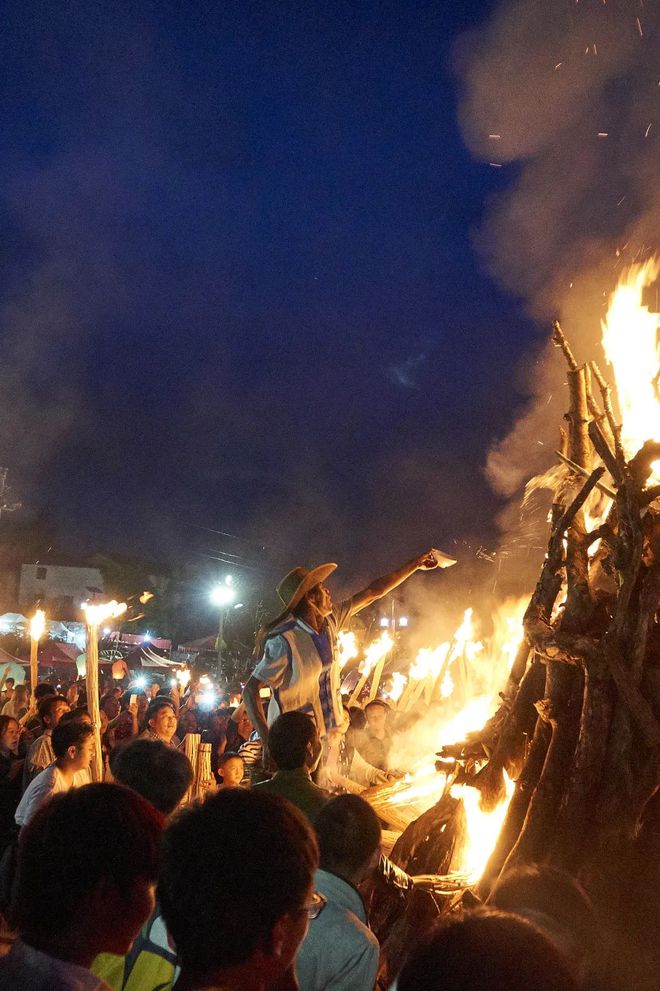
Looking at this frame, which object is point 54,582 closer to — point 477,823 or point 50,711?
point 50,711

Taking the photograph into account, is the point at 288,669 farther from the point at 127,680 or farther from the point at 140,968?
the point at 127,680

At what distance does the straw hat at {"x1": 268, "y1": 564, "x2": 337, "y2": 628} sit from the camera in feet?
20.0

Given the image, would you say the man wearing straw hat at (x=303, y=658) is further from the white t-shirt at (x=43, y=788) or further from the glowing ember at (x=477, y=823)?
the white t-shirt at (x=43, y=788)

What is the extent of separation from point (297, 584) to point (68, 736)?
7.36 ft

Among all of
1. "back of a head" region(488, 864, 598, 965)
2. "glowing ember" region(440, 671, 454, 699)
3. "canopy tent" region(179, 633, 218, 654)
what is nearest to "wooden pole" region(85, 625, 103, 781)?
"back of a head" region(488, 864, 598, 965)

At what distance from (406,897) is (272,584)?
144ft

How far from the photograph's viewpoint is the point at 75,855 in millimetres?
1945

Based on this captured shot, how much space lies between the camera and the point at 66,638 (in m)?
40.0

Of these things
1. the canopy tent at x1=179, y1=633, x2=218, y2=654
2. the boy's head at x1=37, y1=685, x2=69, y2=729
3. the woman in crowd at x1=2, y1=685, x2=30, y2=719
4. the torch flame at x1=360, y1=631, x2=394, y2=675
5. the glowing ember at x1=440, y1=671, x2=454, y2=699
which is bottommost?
the boy's head at x1=37, y1=685, x2=69, y2=729

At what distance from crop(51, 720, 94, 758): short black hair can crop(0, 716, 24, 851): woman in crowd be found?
204 cm

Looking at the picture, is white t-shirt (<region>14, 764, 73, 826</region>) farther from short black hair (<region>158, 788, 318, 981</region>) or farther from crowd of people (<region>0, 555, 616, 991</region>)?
short black hair (<region>158, 788, 318, 981</region>)

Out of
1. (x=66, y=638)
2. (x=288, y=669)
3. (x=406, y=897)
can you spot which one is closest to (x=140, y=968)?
(x=406, y=897)

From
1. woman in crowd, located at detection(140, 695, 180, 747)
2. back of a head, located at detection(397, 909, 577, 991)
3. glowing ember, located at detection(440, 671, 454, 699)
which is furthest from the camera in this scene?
glowing ember, located at detection(440, 671, 454, 699)

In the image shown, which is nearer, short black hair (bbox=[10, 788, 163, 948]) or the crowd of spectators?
the crowd of spectators
